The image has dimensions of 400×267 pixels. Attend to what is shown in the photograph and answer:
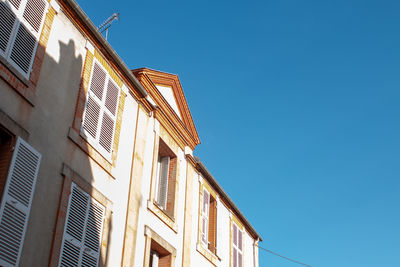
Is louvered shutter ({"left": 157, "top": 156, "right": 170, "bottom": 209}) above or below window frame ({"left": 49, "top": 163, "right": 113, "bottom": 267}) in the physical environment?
above

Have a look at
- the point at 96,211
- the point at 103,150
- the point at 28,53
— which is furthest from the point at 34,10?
the point at 96,211

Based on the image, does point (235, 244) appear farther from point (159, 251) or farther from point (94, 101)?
point (94, 101)

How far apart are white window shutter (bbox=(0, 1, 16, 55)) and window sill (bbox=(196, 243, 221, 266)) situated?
868 centimetres

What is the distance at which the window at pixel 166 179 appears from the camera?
14547 mm

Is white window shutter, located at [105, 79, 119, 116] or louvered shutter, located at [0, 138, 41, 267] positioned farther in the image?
white window shutter, located at [105, 79, 119, 116]

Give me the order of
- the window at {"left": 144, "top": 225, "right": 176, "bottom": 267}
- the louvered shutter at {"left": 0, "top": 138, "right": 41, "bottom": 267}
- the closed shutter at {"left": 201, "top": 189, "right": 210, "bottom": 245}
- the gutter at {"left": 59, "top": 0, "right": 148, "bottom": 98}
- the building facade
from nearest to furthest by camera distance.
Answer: the louvered shutter at {"left": 0, "top": 138, "right": 41, "bottom": 267}
the building facade
the gutter at {"left": 59, "top": 0, "right": 148, "bottom": 98}
the window at {"left": 144, "top": 225, "right": 176, "bottom": 267}
the closed shutter at {"left": 201, "top": 189, "right": 210, "bottom": 245}

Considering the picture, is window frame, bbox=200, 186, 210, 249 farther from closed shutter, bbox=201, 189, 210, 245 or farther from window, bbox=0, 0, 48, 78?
window, bbox=0, 0, 48, 78

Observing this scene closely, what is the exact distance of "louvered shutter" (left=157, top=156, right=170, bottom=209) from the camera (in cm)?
1455

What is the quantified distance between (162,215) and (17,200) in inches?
224

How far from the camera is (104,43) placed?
1220cm

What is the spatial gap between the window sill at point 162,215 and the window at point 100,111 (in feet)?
6.79

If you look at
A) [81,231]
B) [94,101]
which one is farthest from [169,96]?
[81,231]

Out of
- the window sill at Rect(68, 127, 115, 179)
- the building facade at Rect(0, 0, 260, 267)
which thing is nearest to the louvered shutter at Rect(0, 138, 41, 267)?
the building facade at Rect(0, 0, 260, 267)

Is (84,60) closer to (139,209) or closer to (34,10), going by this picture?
(34,10)
